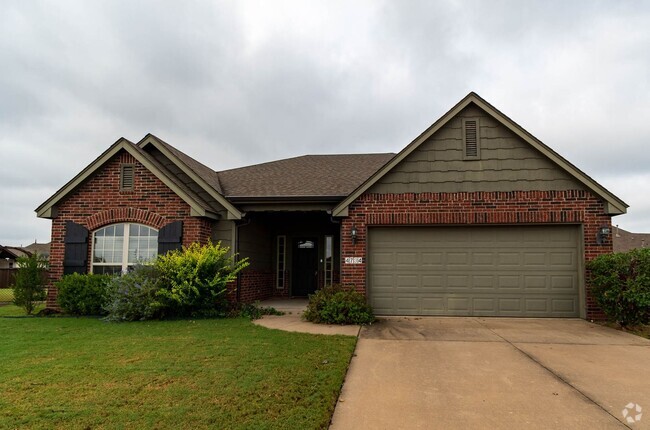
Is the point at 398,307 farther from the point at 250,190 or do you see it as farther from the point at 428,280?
the point at 250,190

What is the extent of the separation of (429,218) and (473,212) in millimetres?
1061

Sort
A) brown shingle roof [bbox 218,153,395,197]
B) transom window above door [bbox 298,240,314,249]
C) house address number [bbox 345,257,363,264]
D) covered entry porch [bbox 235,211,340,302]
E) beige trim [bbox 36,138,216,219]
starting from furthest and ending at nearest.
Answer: transom window above door [bbox 298,240,314,249], covered entry porch [bbox 235,211,340,302], brown shingle roof [bbox 218,153,395,197], beige trim [bbox 36,138,216,219], house address number [bbox 345,257,363,264]

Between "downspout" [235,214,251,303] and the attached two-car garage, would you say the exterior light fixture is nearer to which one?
the attached two-car garage

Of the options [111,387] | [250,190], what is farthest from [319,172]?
[111,387]

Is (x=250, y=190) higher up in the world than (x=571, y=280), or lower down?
higher up

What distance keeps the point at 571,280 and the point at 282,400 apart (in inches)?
329

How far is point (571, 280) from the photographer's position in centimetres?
965

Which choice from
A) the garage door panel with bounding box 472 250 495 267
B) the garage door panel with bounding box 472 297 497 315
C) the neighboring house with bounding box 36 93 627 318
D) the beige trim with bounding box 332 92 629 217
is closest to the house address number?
the neighboring house with bounding box 36 93 627 318

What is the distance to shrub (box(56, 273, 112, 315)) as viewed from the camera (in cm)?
1005

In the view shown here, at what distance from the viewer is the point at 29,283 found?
10641 millimetres

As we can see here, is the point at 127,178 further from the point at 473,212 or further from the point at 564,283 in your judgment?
the point at 564,283

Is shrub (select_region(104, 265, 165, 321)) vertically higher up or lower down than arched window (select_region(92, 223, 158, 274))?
lower down

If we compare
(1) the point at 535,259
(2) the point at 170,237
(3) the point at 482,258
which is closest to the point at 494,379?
(3) the point at 482,258

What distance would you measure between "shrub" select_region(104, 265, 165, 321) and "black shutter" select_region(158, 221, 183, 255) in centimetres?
101
